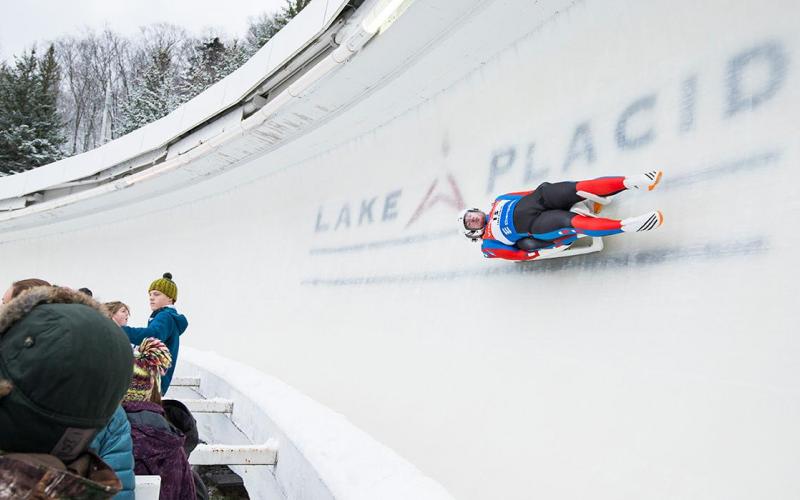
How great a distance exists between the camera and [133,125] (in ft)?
71.6

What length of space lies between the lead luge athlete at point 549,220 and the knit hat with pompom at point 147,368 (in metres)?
1.61

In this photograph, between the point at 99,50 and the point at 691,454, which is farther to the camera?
the point at 99,50

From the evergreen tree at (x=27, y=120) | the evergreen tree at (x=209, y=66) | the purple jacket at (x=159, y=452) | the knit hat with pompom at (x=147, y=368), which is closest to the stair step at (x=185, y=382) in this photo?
the knit hat with pompom at (x=147, y=368)

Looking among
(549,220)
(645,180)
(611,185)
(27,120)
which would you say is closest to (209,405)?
(549,220)

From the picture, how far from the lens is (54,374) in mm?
770

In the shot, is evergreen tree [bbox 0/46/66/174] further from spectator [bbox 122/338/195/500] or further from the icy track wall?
spectator [bbox 122/338/195/500]

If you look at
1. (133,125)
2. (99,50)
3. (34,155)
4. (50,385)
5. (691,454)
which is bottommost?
(691,454)

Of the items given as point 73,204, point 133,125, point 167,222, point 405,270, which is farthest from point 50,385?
point 133,125

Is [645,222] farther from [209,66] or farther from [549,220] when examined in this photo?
[209,66]

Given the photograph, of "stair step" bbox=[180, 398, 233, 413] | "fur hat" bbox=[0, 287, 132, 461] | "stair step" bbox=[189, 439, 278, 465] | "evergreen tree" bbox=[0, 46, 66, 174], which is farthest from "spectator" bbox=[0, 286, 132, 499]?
"evergreen tree" bbox=[0, 46, 66, 174]

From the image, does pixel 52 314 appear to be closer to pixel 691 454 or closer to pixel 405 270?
pixel 691 454

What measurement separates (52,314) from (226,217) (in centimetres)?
638

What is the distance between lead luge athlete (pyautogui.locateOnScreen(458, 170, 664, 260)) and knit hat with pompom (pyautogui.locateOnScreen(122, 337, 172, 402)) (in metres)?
1.61

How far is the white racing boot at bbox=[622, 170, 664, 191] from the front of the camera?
86.8 inches
